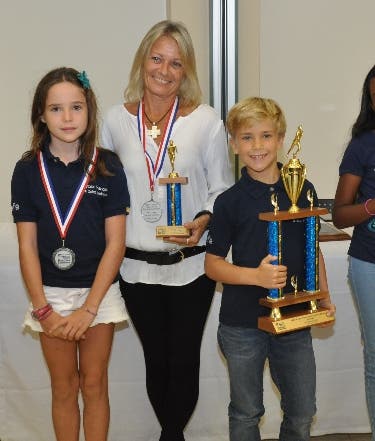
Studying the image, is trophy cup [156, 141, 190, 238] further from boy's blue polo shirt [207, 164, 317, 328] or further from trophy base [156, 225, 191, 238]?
boy's blue polo shirt [207, 164, 317, 328]

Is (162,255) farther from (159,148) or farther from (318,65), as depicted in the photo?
(318,65)

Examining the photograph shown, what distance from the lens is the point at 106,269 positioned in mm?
2006

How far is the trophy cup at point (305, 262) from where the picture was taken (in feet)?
5.83

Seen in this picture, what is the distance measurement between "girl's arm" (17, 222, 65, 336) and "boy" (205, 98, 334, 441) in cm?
54

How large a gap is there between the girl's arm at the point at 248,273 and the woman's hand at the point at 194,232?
12cm

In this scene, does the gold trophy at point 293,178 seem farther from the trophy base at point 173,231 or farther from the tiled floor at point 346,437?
the tiled floor at point 346,437

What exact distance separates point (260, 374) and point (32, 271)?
81 cm

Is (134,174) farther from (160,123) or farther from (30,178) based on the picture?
(30,178)

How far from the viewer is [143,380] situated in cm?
273

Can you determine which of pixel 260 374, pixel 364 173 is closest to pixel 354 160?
pixel 364 173

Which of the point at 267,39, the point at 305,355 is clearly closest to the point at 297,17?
the point at 267,39

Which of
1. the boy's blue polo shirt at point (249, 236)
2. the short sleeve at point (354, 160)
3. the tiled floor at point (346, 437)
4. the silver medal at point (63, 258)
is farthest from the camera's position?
the tiled floor at point (346, 437)

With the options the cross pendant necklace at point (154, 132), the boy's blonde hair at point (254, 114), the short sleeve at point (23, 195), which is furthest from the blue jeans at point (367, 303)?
the short sleeve at point (23, 195)

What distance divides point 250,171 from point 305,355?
0.61 meters
